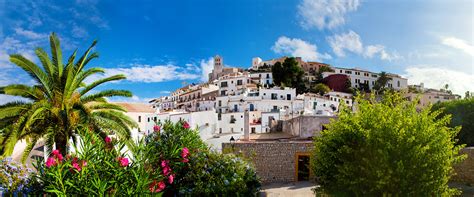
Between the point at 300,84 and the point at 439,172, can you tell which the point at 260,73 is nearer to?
the point at 300,84

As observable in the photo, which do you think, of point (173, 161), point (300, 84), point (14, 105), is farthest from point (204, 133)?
point (300, 84)

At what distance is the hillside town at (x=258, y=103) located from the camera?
29802 mm

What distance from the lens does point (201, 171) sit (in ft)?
27.9

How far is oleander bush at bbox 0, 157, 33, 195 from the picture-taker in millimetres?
6461

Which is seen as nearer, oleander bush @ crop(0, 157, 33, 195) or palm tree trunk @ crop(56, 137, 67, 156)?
oleander bush @ crop(0, 157, 33, 195)

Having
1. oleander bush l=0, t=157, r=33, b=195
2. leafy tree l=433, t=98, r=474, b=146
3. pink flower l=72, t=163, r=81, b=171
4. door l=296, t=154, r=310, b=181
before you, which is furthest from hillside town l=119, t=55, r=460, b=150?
leafy tree l=433, t=98, r=474, b=146

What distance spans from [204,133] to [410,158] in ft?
95.7

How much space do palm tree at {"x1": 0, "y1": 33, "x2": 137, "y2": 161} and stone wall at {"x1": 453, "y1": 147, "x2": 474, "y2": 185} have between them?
1493cm

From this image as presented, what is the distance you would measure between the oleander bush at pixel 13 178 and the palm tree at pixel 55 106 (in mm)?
4321

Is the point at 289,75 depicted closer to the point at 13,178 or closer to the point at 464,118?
the point at 464,118

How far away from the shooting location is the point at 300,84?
7375cm

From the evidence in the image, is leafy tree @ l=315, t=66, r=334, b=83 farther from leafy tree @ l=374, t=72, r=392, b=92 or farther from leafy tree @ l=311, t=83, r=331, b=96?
leafy tree @ l=374, t=72, r=392, b=92

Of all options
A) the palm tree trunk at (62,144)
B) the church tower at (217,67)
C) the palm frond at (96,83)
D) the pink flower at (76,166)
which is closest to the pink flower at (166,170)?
the pink flower at (76,166)

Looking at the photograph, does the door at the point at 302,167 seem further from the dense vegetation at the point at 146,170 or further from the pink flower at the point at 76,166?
the pink flower at the point at 76,166
